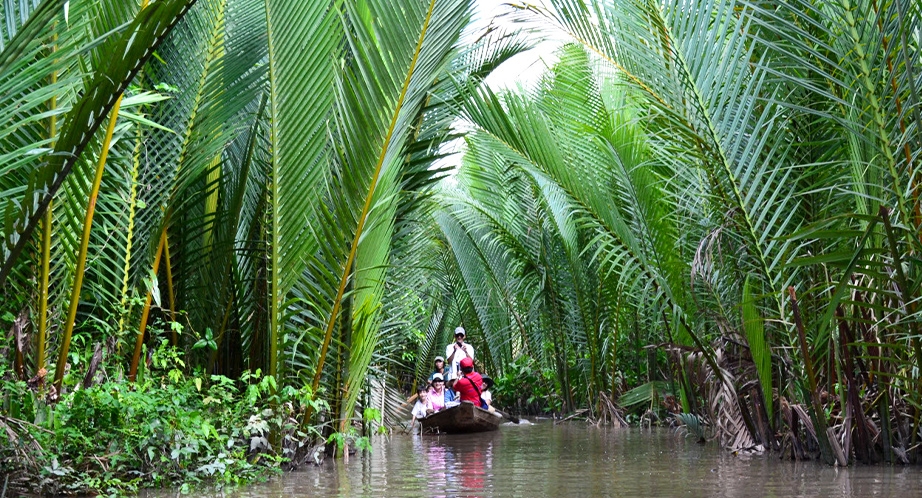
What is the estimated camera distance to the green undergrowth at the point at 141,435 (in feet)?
16.4

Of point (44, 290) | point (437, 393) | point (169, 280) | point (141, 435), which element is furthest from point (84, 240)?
point (437, 393)

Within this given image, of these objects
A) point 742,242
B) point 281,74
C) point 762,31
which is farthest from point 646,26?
point 281,74

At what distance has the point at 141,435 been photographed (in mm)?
5336

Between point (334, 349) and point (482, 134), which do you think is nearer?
point (334, 349)

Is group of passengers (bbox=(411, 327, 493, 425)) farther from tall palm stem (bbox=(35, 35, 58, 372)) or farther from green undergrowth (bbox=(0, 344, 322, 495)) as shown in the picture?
tall palm stem (bbox=(35, 35, 58, 372))

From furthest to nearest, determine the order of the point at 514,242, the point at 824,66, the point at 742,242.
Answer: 1. the point at 514,242
2. the point at 742,242
3. the point at 824,66

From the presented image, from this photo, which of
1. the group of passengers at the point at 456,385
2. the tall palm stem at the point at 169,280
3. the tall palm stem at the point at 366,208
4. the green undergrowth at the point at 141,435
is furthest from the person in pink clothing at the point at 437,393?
the green undergrowth at the point at 141,435

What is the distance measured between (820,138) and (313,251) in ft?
11.4

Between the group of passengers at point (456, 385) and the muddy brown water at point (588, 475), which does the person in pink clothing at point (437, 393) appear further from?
the muddy brown water at point (588, 475)

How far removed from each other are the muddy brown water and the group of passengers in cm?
405

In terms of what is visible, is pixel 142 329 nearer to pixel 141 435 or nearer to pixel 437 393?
pixel 141 435

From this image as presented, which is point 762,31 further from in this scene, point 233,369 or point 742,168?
point 233,369

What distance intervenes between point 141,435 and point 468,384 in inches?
351

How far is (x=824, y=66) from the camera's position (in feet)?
19.1
